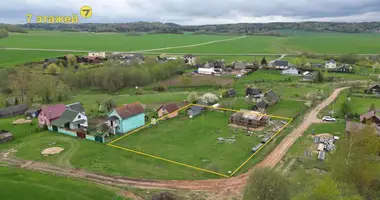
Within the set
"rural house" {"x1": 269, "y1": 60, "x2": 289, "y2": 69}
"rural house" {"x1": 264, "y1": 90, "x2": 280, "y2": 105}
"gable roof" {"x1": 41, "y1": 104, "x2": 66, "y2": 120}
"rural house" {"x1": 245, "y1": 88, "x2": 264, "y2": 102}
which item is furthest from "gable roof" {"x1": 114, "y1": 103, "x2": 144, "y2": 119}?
"rural house" {"x1": 269, "y1": 60, "x2": 289, "y2": 69}

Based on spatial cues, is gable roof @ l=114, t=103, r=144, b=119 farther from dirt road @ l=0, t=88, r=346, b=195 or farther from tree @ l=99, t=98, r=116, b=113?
dirt road @ l=0, t=88, r=346, b=195

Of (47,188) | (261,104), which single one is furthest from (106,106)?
(261,104)

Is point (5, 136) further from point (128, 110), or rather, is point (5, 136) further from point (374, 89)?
point (374, 89)

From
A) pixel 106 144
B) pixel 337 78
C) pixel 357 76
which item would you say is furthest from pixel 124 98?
pixel 357 76

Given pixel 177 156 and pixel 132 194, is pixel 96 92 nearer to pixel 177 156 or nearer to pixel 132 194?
pixel 177 156

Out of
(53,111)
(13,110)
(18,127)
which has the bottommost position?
(18,127)

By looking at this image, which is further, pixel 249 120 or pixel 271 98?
pixel 271 98

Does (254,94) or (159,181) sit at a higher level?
(254,94)
